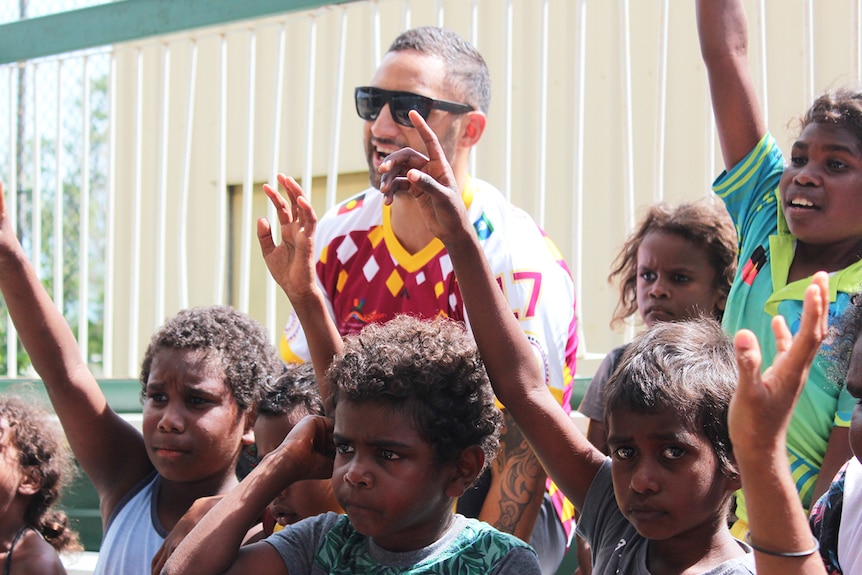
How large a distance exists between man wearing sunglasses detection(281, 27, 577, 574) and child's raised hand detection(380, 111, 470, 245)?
23.2 inches

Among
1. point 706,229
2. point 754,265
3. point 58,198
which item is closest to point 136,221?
point 58,198

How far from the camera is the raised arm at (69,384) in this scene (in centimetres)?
293

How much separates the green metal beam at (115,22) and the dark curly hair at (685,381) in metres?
3.43

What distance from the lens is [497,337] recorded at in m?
2.45

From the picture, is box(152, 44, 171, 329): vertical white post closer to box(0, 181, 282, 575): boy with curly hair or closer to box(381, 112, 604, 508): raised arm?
box(0, 181, 282, 575): boy with curly hair

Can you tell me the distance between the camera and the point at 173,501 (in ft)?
10.1

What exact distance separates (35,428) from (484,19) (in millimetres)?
3219

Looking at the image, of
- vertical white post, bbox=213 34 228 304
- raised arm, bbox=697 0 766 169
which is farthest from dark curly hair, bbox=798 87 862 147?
vertical white post, bbox=213 34 228 304

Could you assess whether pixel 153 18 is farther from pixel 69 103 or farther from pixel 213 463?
pixel 213 463

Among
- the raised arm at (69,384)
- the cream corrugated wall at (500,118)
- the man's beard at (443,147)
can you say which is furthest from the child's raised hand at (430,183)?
the cream corrugated wall at (500,118)

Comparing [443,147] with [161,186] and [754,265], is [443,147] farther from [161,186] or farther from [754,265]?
[161,186]

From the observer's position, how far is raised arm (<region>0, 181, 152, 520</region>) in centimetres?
293

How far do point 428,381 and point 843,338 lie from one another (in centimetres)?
88

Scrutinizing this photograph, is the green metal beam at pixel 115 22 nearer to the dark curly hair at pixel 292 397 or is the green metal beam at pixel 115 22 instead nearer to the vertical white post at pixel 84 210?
the vertical white post at pixel 84 210
